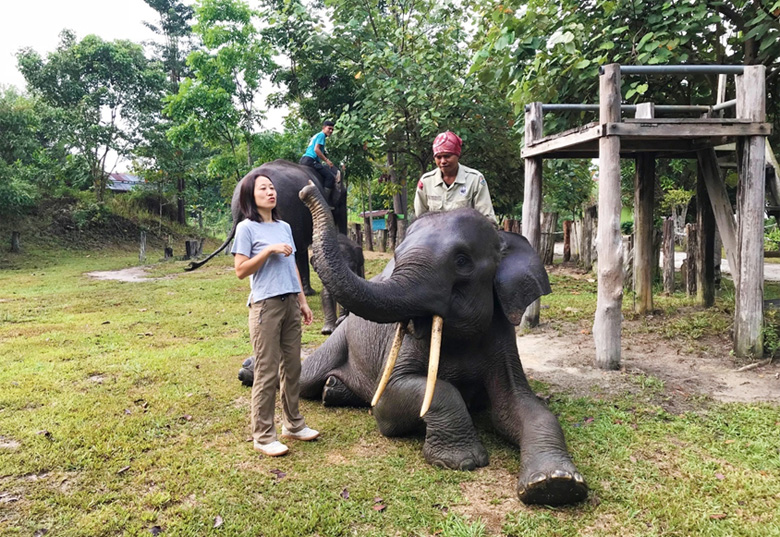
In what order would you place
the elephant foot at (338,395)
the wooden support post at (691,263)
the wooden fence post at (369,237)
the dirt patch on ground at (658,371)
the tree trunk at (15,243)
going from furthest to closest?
the wooden fence post at (369,237) < the tree trunk at (15,243) < the wooden support post at (691,263) < the dirt patch on ground at (658,371) < the elephant foot at (338,395)

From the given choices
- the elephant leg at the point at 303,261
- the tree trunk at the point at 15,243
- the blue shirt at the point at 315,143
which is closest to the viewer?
the elephant leg at the point at 303,261

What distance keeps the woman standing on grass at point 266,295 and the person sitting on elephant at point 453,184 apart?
1.27m

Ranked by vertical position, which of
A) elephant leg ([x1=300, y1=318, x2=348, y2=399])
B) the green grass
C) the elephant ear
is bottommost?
the green grass

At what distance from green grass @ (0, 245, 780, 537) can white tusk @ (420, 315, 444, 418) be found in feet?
1.49

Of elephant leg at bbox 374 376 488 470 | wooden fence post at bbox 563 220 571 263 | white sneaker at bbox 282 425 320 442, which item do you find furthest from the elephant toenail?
wooden fence post at bbox 563 220 571 263

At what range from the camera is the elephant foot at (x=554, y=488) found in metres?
2.86

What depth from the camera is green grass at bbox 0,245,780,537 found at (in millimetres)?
2787

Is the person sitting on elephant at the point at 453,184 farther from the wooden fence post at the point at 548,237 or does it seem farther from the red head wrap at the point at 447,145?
the wooden fence post at the point at 548,237

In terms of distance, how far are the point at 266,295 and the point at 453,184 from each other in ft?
5.64

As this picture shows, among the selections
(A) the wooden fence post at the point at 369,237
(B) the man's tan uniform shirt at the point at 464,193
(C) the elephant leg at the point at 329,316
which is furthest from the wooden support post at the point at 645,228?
(A) the wooden fence post at the point at 369,237

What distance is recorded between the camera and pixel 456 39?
39.4 ft

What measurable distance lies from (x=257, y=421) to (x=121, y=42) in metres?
24.0

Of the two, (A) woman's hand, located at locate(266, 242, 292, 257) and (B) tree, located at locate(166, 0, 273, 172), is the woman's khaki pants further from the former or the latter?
(B) tree, located at locate(166, 0, 273, 172)

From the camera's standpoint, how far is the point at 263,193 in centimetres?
359
